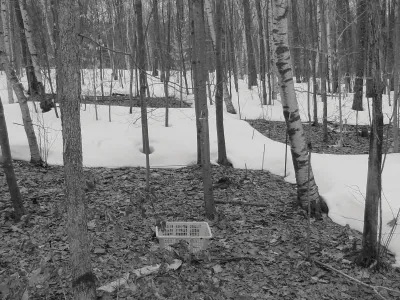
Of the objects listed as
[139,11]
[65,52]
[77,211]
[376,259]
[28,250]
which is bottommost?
[376,259]

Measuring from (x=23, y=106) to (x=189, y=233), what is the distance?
410 centimetres

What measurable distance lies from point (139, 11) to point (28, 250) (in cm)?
409

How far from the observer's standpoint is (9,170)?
509 centimetres

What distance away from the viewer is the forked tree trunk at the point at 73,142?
2.77 metres

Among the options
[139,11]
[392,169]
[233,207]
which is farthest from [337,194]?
[139,11]

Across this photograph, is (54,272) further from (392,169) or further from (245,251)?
(392,169)

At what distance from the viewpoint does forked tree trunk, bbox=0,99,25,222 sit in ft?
16.3

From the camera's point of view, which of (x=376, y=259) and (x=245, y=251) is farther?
(x=245, y=251)

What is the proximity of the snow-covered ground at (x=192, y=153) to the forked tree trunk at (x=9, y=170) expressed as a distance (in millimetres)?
1549

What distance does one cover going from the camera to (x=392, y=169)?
734cm

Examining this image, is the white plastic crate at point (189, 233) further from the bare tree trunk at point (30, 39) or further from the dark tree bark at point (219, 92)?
the bare tree trunk at point (30, 39)

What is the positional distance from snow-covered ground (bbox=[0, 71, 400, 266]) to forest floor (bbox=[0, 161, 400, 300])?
633mm

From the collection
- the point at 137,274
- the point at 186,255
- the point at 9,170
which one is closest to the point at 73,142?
the point at 137,274

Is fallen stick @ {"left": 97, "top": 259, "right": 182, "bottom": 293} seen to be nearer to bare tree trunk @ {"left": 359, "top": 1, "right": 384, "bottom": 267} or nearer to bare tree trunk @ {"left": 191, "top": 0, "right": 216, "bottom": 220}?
bare tree trunk @ {"left": 191, "top": 0, "right": 216, "bottom": 220}
